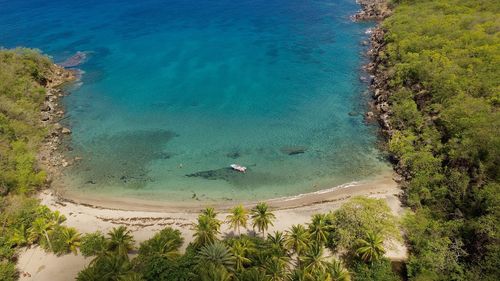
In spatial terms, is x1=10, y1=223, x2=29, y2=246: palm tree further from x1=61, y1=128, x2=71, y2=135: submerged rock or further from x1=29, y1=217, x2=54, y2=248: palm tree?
x1=61, y1=128, x2=71, y2=135: submerged rock

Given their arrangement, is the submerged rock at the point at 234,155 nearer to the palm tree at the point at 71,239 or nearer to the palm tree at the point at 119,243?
the palm tree at the point at 119,243

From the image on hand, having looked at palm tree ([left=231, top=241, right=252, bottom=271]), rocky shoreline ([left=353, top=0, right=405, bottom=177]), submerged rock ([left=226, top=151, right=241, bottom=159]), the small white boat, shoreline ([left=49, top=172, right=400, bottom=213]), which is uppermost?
rocky shoreline ([left=353, top=0, right=405, bottom=177])

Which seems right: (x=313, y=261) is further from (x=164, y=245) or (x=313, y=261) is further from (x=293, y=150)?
(x=293, y=150)

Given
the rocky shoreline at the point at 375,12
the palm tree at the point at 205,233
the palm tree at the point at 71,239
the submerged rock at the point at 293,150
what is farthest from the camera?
the rocky shoreline at the point at 375,12

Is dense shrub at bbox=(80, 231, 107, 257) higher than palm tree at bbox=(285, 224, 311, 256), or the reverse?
palm tree at bbox=(285, 224, 311, 256)

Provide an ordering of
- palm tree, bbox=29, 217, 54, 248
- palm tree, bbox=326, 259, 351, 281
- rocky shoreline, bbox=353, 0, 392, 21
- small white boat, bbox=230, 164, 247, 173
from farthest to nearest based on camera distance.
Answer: rocky shoreline, bbox=353, 0, 392, 21 → small white boat, bbox=230, 164, 247, 173 → palm tree, bbox=29, 217, 54, 248 → palm tree, bbox=326, 259, 351, 281

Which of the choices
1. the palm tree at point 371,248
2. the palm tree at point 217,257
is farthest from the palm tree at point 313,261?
the palm tree at point 217,257

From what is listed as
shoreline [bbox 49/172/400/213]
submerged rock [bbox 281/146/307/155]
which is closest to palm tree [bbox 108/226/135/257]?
shoreline [bbox 49/172/400/213]
